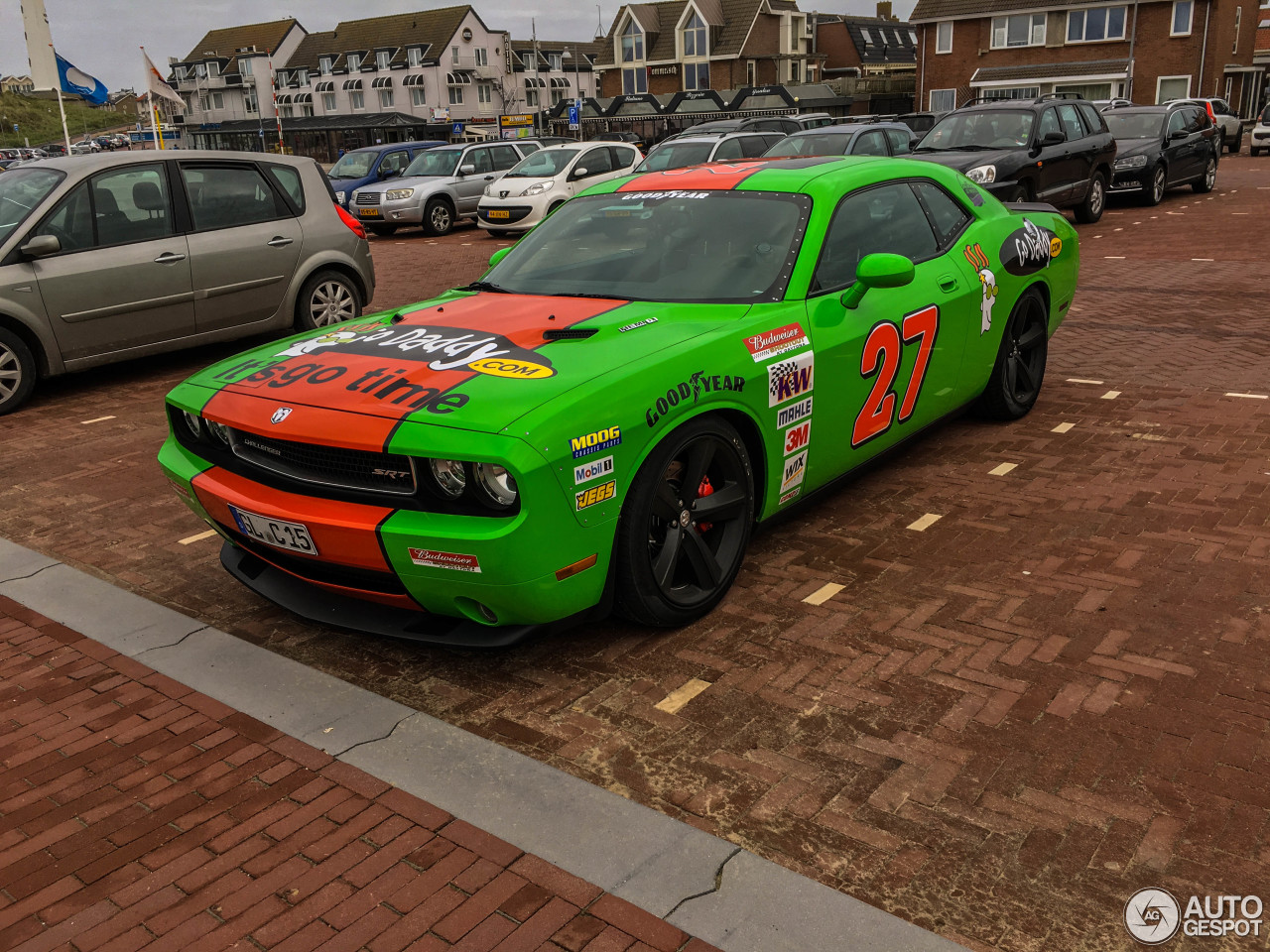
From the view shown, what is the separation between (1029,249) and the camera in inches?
238

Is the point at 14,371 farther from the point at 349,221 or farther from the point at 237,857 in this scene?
the point at 237,857

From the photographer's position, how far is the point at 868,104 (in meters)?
60.0

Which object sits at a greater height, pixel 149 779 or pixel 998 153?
pixel 998 153

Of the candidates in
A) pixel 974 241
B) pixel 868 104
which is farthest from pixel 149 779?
pixel 868 104

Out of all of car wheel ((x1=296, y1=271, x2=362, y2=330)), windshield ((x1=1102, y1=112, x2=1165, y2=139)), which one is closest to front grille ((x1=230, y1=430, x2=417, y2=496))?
car wheel ((x1=296, y1=271, x2=362, y2=330))

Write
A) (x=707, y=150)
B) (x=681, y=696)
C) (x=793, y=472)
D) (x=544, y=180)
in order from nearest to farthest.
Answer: (x=681, y=696) → (x=793, y=472) → (x=707, y=150) → (x=544, y=180)

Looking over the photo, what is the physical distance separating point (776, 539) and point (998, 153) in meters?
11.2

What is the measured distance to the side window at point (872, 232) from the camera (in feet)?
15.1

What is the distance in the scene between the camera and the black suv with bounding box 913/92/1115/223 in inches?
549

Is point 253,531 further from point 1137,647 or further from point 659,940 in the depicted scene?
point 1137,647

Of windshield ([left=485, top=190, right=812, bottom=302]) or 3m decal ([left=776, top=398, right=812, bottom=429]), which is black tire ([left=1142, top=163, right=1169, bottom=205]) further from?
3m decal ([left=776, top=398, right=812, bottom=429])

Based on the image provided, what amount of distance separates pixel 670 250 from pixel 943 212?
1735mm

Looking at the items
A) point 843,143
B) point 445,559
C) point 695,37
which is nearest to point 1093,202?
point 843,143

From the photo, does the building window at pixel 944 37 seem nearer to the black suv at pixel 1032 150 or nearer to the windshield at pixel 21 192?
the black suv at pixel 1032 150
